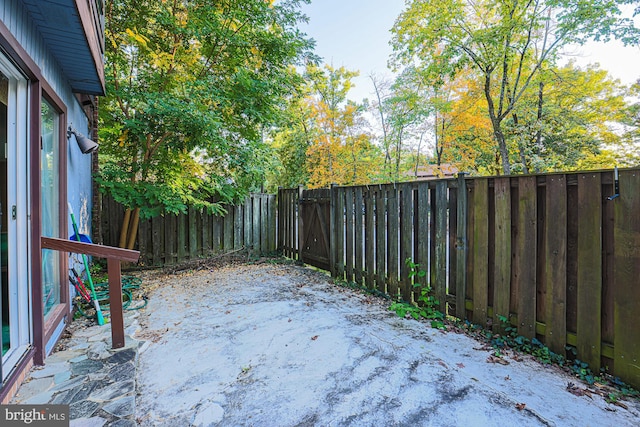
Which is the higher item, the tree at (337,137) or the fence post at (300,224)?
the tree at (337,137)

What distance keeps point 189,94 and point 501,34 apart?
6733 mm

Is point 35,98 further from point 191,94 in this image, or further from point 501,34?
point 501,34

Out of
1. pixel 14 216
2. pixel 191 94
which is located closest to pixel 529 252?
A: pixel 14 216

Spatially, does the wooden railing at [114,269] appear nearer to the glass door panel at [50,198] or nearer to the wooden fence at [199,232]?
the glass door panel at [50,198]

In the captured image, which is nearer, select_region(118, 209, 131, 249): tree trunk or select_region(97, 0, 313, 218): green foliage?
select_region(97, 0, 313, 218): green foliage

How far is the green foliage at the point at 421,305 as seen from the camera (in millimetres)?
3123

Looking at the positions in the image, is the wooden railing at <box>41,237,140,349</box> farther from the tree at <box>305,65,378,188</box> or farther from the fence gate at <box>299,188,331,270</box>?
the tree at <box>305,65,378,188</box>

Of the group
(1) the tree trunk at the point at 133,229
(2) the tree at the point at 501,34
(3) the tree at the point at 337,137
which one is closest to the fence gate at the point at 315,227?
(1) the tree trunk at the point at 133,229

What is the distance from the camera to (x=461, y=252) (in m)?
2.97

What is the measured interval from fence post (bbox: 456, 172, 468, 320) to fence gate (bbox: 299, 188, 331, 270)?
2.47 meters

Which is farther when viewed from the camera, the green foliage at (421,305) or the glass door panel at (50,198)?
the green foliage at (421,305)

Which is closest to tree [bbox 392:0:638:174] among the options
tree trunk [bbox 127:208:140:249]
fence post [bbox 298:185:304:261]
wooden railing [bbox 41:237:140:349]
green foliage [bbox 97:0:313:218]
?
green foliage [bbox 97:0:313:218]

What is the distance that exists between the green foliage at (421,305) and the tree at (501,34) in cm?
616

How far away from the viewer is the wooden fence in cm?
564
